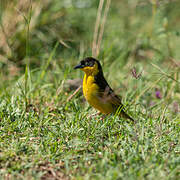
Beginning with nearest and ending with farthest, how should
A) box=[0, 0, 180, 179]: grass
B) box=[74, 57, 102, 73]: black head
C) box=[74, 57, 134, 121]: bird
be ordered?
box=[0, 0, 180, 179]: grass → box=[74, 57, 134, 121]: bird → box=[74, 57, 102, 73]: black head

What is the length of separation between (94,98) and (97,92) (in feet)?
0.35

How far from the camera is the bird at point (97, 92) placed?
3.96 metres

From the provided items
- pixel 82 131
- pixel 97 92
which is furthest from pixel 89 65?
pixel 82 131

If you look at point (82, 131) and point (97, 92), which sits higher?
point (97, 92)

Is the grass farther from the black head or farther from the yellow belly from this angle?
the black head

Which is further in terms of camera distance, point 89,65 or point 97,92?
point 89,65

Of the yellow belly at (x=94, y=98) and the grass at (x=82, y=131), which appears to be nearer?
the grass at (x=82, y=131)

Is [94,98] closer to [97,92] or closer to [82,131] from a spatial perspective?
[97,92]

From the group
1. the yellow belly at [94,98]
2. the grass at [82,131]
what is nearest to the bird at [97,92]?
the yellow belly at [94,98]

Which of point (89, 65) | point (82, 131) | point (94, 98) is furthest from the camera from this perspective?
point (89, 65)

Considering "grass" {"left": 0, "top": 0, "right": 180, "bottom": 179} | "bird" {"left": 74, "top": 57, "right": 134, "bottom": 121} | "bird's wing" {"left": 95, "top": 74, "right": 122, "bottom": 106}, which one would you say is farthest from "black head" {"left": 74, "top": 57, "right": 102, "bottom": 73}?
"grass" {"left": 0, "top": 0, "right": 180, "bottom": 179}

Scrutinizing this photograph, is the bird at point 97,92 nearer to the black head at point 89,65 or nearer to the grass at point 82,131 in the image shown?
the black head at point 89,65

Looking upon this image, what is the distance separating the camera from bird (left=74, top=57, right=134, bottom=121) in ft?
13.0

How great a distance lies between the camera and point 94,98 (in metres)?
3.96
